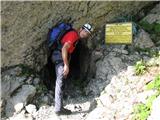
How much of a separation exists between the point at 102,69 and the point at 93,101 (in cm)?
94

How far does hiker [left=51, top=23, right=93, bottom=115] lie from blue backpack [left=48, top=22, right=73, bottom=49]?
89 millimetres

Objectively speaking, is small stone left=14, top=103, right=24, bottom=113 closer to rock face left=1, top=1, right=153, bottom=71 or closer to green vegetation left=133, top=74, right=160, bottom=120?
rock face left=1, top=1, right=153, bottom=71

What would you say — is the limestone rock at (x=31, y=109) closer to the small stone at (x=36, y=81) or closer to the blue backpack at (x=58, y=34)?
the small stone at (x=36, y=81)

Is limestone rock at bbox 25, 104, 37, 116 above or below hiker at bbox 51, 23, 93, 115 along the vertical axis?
below

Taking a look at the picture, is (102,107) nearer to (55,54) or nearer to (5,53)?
(55,54)

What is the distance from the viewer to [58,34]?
30.4 ft

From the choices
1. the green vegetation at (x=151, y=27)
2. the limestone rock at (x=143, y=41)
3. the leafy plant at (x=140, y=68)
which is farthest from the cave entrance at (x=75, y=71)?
the green vegetation at (x=151, y=27)

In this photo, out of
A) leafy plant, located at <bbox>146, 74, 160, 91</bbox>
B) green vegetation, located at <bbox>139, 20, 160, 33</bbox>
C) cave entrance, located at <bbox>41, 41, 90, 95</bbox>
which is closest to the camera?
leafy plant, located at <bbox>146, 74, 160, 91</bbox>

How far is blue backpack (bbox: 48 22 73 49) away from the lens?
365 inches

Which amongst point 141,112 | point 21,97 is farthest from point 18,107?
point 141,112

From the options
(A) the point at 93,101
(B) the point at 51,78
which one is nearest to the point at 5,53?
(B) the point at 51,78

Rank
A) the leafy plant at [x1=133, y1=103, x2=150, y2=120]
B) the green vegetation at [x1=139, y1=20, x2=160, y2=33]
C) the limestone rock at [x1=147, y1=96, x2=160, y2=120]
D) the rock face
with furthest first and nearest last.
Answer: the green vegetation at [x1=139, y1=20, x2=160, y2=33] < the rock face < the leafy plant at [x1=133, y1=103, x2=150, y2=120] < the limestone rock at [x1=147, y1=96, x2=160, y2=120]

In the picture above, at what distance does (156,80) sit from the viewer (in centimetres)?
877

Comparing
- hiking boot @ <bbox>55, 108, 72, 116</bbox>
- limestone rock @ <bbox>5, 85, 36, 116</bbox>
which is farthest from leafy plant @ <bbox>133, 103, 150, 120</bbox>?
limestone rock @ <bbox>5, 85, 36, 116</bbox>
